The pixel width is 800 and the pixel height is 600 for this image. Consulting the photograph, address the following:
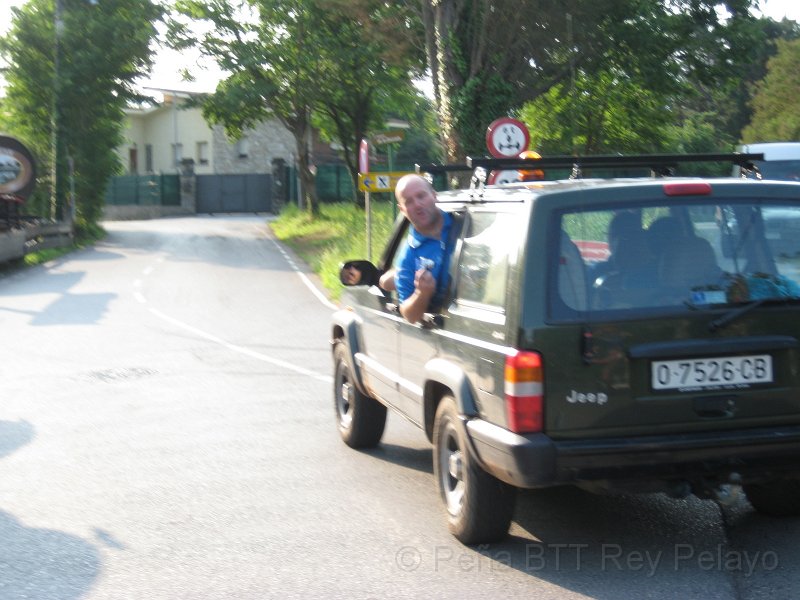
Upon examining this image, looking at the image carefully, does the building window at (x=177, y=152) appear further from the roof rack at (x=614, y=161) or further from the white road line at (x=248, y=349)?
the roof rack at (x=614, y=161)

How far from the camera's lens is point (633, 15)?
84.7ft

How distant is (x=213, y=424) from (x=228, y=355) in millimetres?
4184

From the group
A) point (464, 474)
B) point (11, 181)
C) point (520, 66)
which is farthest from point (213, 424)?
point (11, 181)

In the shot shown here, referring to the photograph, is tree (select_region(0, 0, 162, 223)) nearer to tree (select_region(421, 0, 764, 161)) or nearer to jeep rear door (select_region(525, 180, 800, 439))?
tree (select_region(421, 0, 764, 161))

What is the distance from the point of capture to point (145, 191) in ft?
203

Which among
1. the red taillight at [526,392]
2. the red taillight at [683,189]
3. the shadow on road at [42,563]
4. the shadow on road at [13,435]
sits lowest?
the shadow on road at [13,435]

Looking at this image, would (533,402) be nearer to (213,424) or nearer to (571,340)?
(571,340)

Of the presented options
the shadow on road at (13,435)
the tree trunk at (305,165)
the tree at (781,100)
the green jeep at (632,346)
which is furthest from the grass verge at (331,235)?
the tree at (781,100)

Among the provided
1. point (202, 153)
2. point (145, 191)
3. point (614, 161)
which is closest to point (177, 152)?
point (202, 153)

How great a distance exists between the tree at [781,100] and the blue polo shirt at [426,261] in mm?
43611

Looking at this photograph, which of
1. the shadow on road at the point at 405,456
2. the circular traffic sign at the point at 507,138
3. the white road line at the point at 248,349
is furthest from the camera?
the circular traffic sign at the point at 507,138

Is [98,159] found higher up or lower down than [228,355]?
higher up

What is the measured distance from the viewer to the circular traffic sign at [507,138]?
16297 mm

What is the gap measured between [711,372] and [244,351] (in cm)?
912
